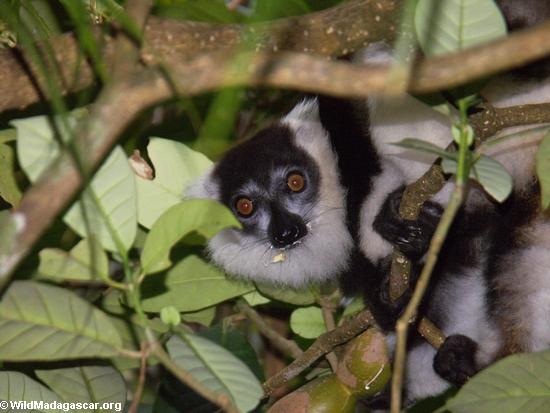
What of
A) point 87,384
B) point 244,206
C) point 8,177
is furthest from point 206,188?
point 87,384

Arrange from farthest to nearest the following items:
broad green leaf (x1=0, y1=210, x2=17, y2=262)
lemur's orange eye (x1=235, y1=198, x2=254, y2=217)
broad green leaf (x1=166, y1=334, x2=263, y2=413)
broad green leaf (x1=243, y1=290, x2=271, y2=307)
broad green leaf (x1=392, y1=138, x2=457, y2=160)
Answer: lemur's orange eye (x1=235, y1=198, x2=254, y2=217), broad green leaf (x1=243, y1=290, x2=271, y2=307), broad green leaf (x1=166, y1=334, x2=263, y2=413), broad green leaf (x1=392, y1=138, x2=457, y2=160), broad green leaf (x1=0, y1=210, x2=17, y2=262)

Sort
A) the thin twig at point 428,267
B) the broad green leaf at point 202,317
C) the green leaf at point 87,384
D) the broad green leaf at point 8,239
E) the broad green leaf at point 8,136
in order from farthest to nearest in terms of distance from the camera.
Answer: the broad green leaf at point 202,317 → the broad green leaf at point 8,136 → the green leaf at point 87,384 → the thin twig at point 428,267 → the broad green leaf at point 8,239

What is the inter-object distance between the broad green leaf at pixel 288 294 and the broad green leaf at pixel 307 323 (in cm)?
10

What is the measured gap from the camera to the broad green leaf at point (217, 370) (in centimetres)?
182

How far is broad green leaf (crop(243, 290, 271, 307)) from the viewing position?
3.24 m

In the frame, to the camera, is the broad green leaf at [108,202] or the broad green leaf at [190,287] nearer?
the broad green leaf at [108,202]

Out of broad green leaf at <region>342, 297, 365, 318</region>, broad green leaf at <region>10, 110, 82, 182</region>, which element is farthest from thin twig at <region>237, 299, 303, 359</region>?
broad green leaf at <region>10, 110, 82, 182</region>

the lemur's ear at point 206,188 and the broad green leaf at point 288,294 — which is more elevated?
the lemur's ear at point 206,188

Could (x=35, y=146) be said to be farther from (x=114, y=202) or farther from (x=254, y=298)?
(x=254, y=298)

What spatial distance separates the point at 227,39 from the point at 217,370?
1.07 meters

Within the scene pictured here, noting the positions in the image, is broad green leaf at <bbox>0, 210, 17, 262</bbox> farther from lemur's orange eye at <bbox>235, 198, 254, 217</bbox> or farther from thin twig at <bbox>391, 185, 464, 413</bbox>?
lemur's orange eye at <bbox>235, 198, 254, 217</bbox>

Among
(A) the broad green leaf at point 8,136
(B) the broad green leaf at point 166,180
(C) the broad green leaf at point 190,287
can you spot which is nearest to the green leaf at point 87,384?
(C) the broad green leaf at point 190,287

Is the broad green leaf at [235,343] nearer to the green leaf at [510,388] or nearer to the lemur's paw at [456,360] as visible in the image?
the lemur's paw at [456,360]

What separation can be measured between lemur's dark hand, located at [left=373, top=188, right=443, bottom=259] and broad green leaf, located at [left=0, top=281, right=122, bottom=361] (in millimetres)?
1135
